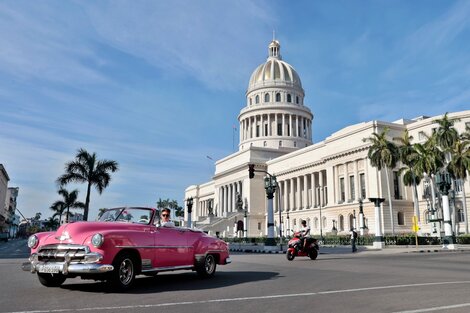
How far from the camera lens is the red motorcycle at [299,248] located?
19844 millimetres

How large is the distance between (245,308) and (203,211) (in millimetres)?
115094

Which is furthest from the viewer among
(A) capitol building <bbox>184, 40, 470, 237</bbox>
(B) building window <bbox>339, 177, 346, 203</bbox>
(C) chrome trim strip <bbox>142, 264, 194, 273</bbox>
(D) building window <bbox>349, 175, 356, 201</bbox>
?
(B) building window <bbox>339, 177, 346, 203</bbox>

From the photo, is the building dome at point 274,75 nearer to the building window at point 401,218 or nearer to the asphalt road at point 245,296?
the building window at point 401,218

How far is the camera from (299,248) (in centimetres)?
1994

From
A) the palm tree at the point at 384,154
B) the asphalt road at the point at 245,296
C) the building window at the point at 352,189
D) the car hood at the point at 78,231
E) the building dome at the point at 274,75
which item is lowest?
the asphalt road at the point at 245,296

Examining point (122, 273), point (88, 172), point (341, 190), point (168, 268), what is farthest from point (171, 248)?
point (341, 190)

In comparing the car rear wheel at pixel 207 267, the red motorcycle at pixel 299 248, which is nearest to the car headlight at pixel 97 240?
the car rear wheel at pixel 207 267

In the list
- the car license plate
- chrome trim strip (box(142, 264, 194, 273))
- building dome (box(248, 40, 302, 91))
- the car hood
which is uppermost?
building dome (box(248, 40, 302, 91))

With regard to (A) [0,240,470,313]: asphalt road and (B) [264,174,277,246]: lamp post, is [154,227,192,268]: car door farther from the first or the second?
(B) [264,174,277,246]: lamp post

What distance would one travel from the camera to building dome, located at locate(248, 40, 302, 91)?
101 meters

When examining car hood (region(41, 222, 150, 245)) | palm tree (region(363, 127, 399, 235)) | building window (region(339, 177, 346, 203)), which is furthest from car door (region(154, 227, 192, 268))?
building window (region(339, 177, 346, 203))

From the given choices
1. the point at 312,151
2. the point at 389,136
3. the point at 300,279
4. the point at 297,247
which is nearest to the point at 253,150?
the point at 312,151

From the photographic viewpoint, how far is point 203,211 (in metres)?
121

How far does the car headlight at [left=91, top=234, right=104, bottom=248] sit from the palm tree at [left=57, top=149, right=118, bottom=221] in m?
34.6
